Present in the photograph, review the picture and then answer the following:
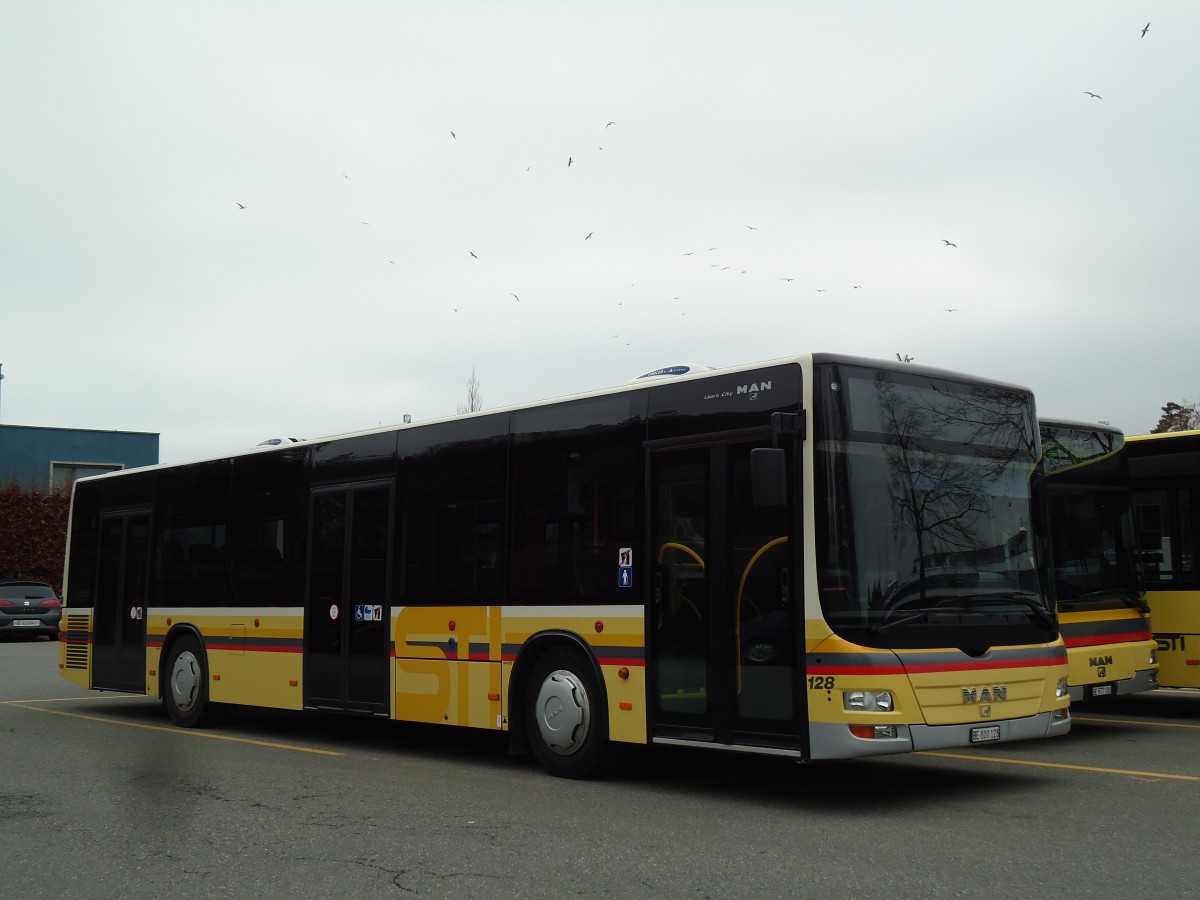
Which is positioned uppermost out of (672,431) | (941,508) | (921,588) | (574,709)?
(672,431)

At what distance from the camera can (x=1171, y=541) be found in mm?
13297

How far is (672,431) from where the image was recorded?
941 cm

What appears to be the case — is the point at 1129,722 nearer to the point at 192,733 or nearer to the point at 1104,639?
the point at 1104,639

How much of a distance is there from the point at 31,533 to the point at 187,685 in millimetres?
→ 26754

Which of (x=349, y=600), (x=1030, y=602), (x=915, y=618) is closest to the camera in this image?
(x=915, y=618)

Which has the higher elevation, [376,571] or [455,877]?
[376,571]

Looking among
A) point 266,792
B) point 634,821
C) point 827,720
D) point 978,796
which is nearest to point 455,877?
point 634,821

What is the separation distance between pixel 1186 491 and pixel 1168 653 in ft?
5.55

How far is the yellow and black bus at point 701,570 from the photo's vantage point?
27.1ft

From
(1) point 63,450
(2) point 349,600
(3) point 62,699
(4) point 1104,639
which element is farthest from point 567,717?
(1) point 63,450

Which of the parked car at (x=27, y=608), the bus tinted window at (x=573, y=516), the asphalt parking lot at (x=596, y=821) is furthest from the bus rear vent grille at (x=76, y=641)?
the parked car at (x=27, y=608)

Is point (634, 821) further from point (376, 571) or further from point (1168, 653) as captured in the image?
point (1168, 653)

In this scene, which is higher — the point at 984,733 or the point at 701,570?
the point at 701,570

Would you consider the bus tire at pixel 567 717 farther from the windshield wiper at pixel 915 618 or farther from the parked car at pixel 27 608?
the parked car at pixel 27 608
